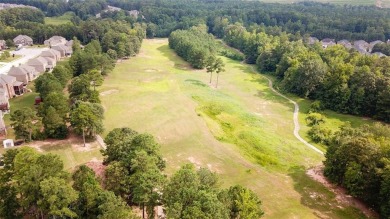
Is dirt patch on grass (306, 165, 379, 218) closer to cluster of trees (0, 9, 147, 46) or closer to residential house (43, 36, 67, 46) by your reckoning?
cluster of trees (0, 9, 147, 46)

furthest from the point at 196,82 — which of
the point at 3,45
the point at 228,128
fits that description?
the point at 3,45

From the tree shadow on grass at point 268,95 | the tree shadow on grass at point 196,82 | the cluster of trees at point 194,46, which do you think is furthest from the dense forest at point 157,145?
the tree shadow on grass at point 196,82

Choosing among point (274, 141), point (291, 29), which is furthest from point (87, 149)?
point (291, 29)

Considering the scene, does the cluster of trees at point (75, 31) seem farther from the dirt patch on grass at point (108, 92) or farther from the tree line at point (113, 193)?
the tree line at point (113, 193)

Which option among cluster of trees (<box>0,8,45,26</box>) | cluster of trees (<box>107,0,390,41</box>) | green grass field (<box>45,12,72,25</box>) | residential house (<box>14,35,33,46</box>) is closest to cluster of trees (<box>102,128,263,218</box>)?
residential house (<box>14,35,33,46</box>)

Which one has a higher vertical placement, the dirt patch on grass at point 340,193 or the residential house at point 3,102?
the residential house at point 3,102

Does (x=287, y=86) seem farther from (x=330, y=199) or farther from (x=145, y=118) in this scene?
(x=330, y=199)
